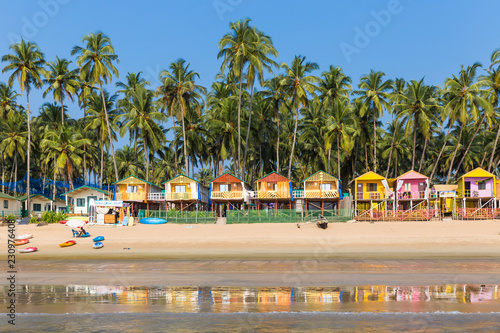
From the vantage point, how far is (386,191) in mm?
48125

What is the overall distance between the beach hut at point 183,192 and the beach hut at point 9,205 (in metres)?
20.8

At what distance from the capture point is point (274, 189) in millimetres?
50156

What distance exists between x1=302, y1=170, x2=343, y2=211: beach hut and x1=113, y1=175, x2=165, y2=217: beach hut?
16.4m

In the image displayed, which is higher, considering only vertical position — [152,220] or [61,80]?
[61,80]

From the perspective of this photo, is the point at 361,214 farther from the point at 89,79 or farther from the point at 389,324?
the point at 89,79

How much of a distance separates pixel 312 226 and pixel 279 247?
8.73m

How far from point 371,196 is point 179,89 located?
26.2 m

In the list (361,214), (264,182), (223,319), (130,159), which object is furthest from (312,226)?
(130,159)

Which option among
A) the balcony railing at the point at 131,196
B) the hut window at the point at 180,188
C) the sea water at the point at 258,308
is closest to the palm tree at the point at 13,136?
the balcony railing at the point at 131,196

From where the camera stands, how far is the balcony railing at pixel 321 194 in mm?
48531

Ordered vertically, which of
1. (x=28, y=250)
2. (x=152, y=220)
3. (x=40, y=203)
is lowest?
(x=28, y=250)

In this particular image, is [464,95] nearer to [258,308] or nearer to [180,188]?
[180,188]

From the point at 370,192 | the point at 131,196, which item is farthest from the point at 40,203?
the point at 370,192

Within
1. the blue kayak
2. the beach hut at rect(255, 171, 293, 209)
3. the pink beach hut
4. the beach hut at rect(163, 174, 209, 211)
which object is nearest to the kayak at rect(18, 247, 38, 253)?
the blue kayak
